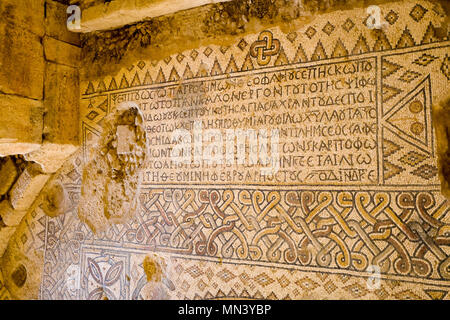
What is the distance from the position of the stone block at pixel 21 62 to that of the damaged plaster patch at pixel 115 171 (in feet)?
1.90

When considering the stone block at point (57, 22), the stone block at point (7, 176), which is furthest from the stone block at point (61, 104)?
the stone block at point (7, 176)

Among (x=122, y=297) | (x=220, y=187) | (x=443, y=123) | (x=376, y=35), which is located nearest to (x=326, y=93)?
(x=376, y=35)

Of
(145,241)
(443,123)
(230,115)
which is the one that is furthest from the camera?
(145,241)

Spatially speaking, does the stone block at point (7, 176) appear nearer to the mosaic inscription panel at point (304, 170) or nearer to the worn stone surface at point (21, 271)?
the worn stone surface at point (21, 271)

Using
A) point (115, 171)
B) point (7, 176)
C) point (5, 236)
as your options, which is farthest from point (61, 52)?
point (5, 236)

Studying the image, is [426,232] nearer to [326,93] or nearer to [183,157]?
[326,93]

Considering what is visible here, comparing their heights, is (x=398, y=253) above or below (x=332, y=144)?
below

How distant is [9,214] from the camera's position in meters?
3.10

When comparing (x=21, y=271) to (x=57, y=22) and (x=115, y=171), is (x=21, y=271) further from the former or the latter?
(x=57, y=22)

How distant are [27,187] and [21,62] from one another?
1.01 m

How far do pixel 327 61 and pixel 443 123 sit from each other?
0.66 meters

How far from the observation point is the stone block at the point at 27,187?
299 cm

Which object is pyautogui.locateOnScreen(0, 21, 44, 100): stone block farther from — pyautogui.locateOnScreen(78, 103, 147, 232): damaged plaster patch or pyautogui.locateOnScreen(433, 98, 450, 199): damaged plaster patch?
pyautogui.locateOnScreen(433, 98, 450, 199): damaged plaster patch

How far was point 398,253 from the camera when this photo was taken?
183 centimetres
